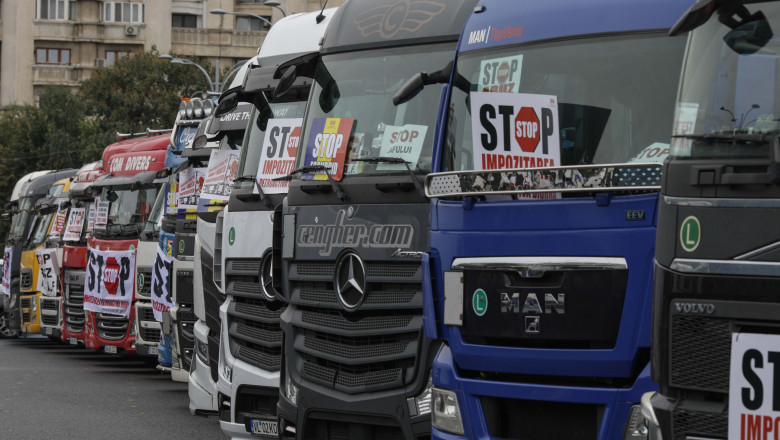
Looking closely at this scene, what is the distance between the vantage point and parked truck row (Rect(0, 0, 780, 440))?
521 centimetres

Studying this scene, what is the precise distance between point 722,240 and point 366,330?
3.40 m

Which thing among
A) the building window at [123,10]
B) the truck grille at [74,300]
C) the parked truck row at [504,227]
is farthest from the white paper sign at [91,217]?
the building window at [123,10]

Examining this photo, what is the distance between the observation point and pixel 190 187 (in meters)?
14.2

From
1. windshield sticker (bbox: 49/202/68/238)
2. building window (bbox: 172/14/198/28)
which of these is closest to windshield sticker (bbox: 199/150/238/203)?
windshield sticker (bbox: 49/202/68/238)

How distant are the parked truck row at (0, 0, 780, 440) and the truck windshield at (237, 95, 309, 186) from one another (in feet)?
0.06

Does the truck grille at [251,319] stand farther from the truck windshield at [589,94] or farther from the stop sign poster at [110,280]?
Answer: the stop sign poster at [110,280]

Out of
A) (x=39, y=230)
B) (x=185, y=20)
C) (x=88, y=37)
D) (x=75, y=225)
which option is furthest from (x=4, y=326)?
(x=185, y=20)

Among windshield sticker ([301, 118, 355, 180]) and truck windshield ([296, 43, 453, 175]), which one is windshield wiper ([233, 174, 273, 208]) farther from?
windshield sticker ([301, 118, 355, 180])

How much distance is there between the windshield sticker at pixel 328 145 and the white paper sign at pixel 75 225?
13932mm

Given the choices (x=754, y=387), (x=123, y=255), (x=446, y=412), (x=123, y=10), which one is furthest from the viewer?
(x=123, y=10)

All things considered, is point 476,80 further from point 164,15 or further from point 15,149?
point 164,15

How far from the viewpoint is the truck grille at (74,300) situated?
71.9ft

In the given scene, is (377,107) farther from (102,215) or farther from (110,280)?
(102,215)

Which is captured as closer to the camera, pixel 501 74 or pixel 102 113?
pixel 501 74
